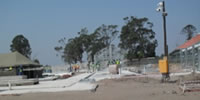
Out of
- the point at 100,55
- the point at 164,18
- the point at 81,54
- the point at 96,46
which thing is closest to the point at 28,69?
the point at 100,55

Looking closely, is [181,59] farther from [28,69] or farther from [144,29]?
[144,29]

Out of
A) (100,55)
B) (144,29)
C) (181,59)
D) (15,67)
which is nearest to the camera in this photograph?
(181,59)

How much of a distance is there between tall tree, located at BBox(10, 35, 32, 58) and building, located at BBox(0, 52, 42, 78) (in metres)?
50.4

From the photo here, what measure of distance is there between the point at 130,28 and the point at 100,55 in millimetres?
23323

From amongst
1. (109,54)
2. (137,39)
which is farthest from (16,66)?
(137,39)

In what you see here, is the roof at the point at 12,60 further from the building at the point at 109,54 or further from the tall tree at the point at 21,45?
the tall tree at the point at 21,45

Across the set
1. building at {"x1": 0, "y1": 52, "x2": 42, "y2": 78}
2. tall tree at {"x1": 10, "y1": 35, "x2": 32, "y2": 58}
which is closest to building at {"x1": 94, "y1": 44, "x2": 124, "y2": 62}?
building at {"x1": 0, "y1": 52, "x2": 42, "y2": 78}

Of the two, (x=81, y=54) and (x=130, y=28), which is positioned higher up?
(x=130, y=28)

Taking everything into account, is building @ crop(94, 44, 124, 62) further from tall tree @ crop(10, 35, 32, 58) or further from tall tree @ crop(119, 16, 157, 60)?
tall tree @ crop(10, 35, 32, 58)

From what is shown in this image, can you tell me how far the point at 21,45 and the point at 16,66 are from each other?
56163 millimetres

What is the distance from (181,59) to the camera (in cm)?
3841

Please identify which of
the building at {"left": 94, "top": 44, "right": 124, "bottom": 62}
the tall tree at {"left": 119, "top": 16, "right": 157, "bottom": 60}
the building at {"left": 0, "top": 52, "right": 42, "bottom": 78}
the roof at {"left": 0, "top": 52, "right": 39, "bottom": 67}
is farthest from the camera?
the tall tree at {"left": 119, "top": 16, "right": 157, "bottom": 60}

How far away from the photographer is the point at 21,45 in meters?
95.2

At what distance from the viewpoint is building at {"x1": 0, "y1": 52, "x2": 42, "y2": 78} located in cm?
4038
